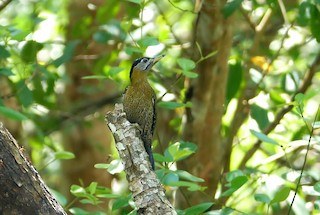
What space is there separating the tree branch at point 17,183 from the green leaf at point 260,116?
1.76 metres

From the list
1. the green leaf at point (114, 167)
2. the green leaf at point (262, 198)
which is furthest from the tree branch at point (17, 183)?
the green leaf at point (262, 198)

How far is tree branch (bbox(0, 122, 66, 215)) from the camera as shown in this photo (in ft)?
8.32

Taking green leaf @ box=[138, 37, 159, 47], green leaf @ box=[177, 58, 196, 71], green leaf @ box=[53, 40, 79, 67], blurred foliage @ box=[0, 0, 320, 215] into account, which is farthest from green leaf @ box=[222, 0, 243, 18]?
green leaf @ box=[53, 40, 79, 67]

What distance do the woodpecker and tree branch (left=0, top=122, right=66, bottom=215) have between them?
1195 mm

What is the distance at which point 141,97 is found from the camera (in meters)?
3.92

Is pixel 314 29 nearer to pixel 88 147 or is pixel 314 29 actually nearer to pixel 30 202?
pixel 30 202

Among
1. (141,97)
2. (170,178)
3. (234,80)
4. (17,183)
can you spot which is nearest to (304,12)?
(234,80)

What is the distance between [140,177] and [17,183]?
1.80ft

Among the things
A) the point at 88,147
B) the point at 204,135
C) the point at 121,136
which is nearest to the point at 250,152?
the point at 204,135

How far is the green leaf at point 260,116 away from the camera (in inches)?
161

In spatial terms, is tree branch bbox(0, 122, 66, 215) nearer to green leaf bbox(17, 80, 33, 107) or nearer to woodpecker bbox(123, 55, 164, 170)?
woodpecker bbox(123, 55, 164, 170)

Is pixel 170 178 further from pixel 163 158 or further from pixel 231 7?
pixel 231 7

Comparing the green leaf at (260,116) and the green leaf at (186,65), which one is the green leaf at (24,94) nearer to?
the green leaf at (186,65)

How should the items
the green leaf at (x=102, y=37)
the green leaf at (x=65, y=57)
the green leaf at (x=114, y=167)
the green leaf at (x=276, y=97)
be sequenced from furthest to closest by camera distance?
1. the green leaf at (x=102, y=37)
2. the green leaf at (x=65, y=57)
3. the green leaf at (x=276, y=97)
4. the green leaf at (x=114, y=167)
